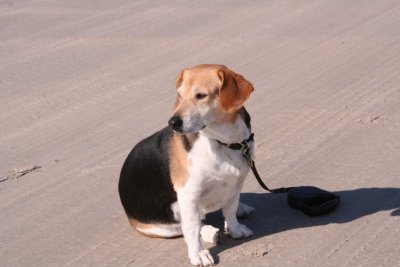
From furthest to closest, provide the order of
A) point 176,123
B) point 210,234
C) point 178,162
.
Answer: point 210,234 → point 178,162 → point 176,123

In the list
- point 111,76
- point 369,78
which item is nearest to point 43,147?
point 111,76

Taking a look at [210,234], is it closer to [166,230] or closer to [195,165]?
[166,230]

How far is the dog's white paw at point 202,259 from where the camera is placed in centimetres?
457

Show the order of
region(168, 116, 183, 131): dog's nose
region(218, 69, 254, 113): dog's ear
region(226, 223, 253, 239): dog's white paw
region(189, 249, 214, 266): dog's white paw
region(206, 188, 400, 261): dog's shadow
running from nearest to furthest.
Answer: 1. region(168, 116, 183, 131): dog's nose
2. region(218, 69, 254, 113): dog's ear
3. region(189, 249, 214, 266): dog's white paw
4. region(226, 223, 253, 239): dog's white paw
5. region(206, 188, 400, 261): dog's shadow

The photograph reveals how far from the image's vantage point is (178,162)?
181 inches

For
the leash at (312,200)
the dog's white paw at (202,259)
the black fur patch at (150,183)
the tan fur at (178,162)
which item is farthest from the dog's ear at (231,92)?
the dog's white paw at (202,259)

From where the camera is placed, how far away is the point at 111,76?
8.52 meters

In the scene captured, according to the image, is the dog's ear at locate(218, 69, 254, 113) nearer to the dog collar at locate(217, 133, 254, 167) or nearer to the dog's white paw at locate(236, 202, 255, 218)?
the dog collar at locate(217, 133, 254, 167)

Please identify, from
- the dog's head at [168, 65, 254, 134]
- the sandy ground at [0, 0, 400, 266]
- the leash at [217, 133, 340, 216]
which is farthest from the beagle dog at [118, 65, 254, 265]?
the leash at [217, 133, 340, 216]

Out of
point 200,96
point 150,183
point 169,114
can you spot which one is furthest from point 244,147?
point 169,114

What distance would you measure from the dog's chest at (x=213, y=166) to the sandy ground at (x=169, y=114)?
0.46 m

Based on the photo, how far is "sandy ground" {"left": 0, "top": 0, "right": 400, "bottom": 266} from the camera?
16.2 ft

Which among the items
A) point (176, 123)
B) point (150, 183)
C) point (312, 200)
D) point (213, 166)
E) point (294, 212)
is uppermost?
point (176, 123)

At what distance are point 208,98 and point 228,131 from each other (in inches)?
9.8
